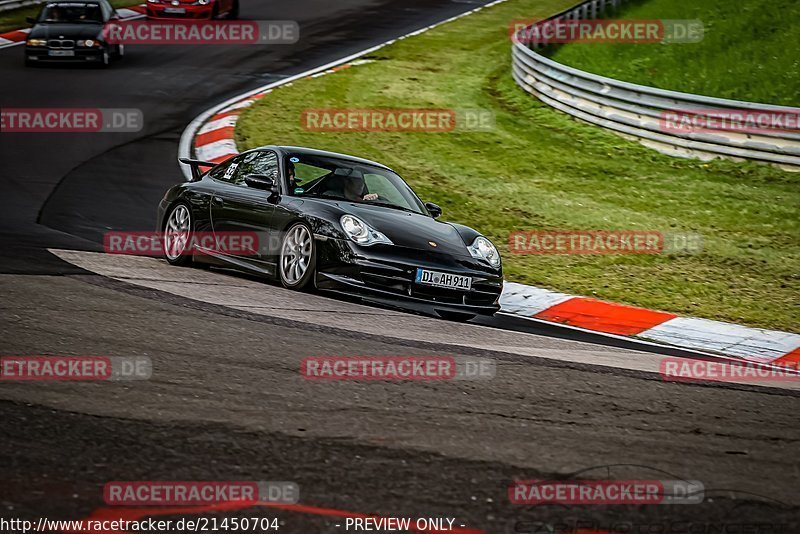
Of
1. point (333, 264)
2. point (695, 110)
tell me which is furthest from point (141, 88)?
point (333, 264)

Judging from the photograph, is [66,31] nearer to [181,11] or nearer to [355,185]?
[181,11]

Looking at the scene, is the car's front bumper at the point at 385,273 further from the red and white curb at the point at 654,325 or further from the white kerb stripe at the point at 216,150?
the white kerb stripe at the point at 216,150

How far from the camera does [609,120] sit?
18.1 m

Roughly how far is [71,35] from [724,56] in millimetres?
12309

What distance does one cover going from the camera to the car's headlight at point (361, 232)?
8.97m

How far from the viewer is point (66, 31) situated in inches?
854

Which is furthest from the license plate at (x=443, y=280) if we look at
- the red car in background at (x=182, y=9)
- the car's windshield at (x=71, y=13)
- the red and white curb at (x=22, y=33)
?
the red car in background at (x=182, y=9)

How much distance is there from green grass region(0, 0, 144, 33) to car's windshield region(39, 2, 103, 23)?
Result: 3425 mm

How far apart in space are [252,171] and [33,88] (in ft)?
34.9

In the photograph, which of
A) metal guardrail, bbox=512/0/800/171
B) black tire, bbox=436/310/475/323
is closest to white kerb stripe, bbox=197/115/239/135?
metal guardrail, bbox=512/0/800/171

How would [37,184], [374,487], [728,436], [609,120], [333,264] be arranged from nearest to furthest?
[374,487] → [728,436] → [333,264] → [37,184] → [609,120]

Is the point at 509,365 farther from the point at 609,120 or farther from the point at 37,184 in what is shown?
the point at 609,120

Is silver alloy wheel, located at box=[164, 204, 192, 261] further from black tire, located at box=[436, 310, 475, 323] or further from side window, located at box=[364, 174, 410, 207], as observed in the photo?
black tire, located at box=[436, 310, 475, 323]

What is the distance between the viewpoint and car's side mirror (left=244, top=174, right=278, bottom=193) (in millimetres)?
9656
